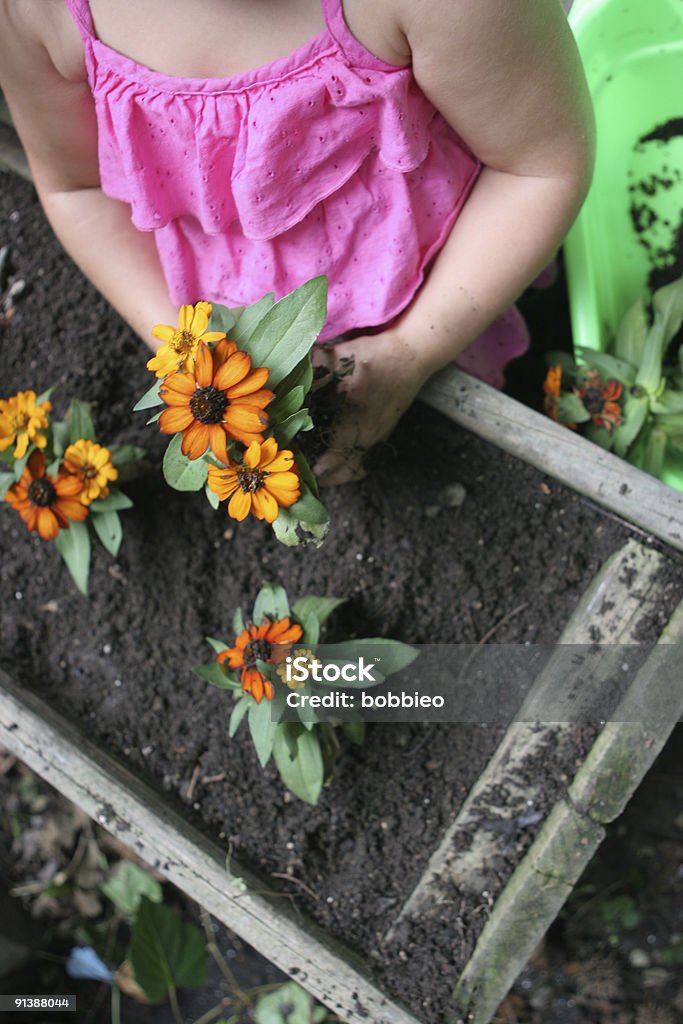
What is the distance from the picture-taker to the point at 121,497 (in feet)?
3.71

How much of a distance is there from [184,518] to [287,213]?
0.45 meters

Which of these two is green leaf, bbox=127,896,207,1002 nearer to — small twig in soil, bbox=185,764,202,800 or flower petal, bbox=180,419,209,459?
small twig in soil, bbox=185,764,202,800

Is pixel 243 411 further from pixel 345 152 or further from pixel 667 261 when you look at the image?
pixel 667 261

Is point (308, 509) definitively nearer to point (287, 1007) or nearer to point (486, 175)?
point (486, 175)

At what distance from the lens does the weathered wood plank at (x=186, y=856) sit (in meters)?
1.03

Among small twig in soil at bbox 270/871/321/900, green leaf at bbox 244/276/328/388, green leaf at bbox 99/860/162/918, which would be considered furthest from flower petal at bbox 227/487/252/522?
green leaf at bbox 99/860/162/918

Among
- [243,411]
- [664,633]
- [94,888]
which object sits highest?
[243,411]

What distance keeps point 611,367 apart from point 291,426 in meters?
0.61

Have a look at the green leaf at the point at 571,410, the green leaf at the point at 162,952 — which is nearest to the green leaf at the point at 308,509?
the green leaf at the point at 571,410

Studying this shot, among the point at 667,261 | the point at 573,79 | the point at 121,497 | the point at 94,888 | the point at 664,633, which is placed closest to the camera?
the point at 573,79

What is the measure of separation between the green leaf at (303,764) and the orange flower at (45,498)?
0.35 meters

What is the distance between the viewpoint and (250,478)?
74 cm

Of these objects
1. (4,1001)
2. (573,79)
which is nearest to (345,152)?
(573,79)

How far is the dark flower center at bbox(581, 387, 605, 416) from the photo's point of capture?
1.21 m
